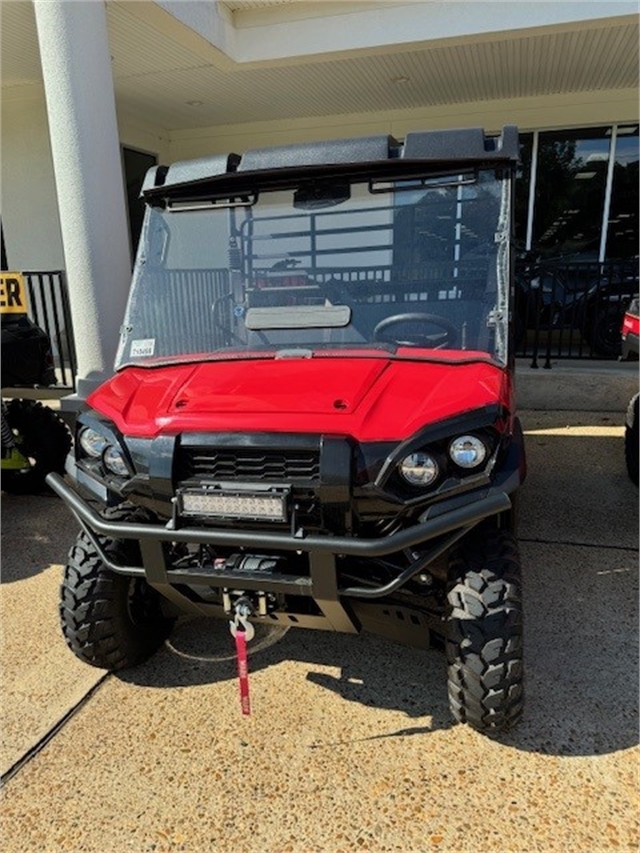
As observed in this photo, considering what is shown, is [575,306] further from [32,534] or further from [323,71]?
[32,534]

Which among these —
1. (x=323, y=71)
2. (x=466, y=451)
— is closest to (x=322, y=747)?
(x=466, y=451)

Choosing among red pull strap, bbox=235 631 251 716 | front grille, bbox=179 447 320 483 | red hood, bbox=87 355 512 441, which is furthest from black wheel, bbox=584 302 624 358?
red pull strap, bbox=235 631 251 716

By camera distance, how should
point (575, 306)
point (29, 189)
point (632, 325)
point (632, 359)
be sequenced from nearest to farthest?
point (632, 325) → point (632, 359) → point (575, 306) → point (29, 189)

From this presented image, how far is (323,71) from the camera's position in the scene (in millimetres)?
7426

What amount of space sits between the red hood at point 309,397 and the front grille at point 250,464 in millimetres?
80

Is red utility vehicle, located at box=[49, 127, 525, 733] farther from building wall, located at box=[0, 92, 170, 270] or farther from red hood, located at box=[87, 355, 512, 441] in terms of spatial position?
building wall, located at box=[0, 92, 170, 270]

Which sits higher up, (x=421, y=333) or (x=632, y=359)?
(x=421, y=333)

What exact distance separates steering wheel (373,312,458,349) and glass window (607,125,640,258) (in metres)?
8.25

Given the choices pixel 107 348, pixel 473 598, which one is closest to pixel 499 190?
pixel 473 598

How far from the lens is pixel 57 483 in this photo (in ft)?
7.85

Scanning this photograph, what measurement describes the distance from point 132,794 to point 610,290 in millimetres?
6921

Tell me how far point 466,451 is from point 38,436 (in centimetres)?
366

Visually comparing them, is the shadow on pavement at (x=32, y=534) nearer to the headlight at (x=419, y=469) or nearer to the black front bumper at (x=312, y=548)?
the black front bumper at (x=312, y=548)

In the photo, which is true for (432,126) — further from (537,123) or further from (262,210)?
(262,210)
